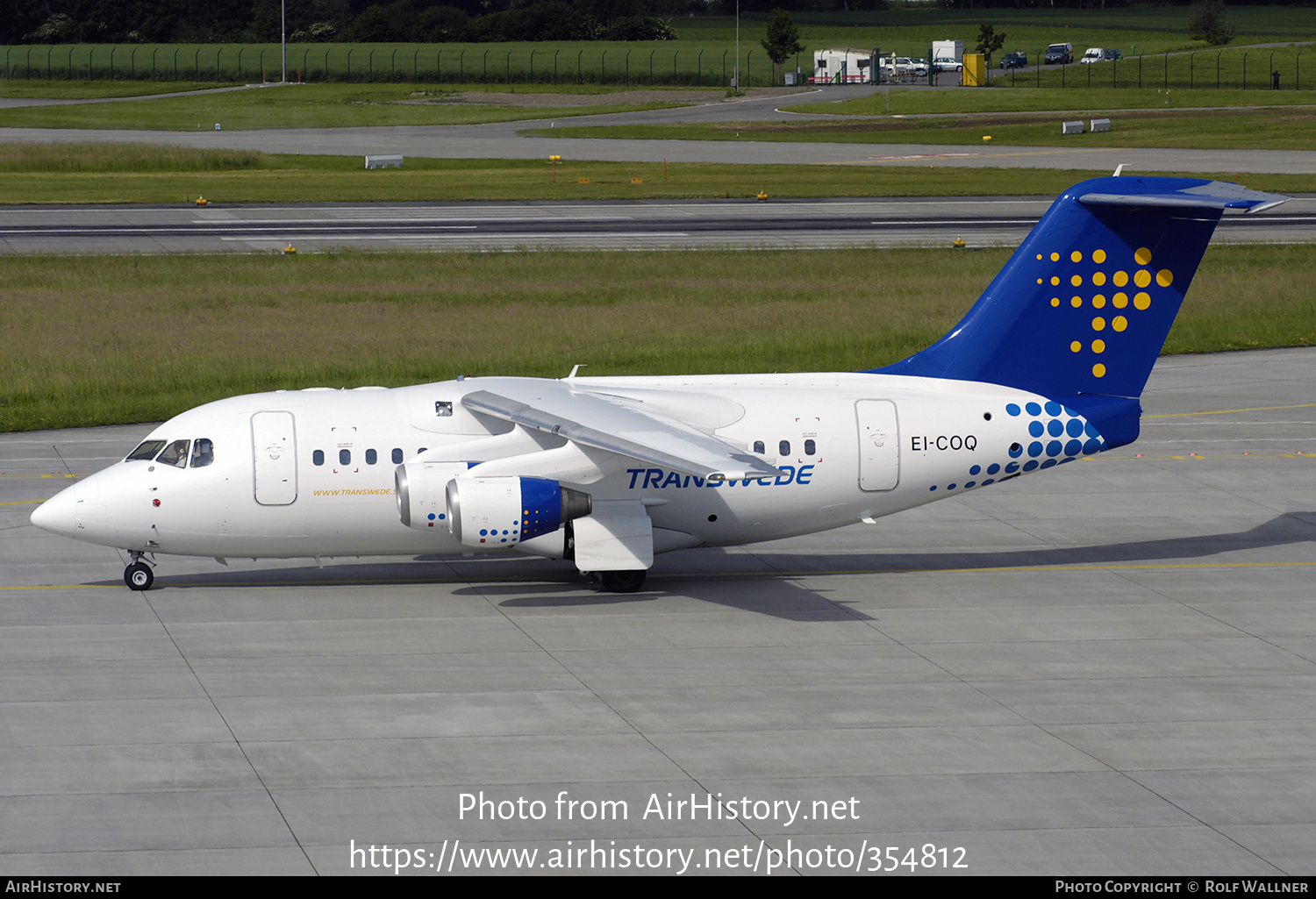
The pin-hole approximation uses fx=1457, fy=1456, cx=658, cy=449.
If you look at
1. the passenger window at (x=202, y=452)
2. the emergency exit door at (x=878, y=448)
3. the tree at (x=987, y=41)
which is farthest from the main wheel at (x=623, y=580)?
the tree at (x=987, y=41)

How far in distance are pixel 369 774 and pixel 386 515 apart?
794 centimetres

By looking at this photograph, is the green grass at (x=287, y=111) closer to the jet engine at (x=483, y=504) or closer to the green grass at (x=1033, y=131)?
the green grass at (x=1033, y=131)

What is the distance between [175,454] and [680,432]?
345 inches

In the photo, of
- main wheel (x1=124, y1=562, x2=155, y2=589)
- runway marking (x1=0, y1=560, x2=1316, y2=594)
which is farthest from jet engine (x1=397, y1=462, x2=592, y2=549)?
main wheel (x1=124, y1=562, x2=155, y2=589)

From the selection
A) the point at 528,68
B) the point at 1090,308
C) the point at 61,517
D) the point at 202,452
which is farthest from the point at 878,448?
the point at 528,68

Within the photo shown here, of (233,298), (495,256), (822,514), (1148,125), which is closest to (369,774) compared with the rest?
(822,514)

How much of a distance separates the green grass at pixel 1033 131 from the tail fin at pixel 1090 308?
267 feet

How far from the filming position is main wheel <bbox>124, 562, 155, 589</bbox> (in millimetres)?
24922

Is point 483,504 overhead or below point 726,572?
overhead

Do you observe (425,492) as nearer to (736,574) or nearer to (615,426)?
(615,426)

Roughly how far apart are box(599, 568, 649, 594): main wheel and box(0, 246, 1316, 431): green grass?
702 inches

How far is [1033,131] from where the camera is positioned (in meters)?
115

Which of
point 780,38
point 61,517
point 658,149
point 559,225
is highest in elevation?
point 780,38

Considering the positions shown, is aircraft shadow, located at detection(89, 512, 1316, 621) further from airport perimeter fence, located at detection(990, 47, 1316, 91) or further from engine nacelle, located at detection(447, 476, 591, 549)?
airport perimeter fence, located at detection(990, 47, 1316, 91)
